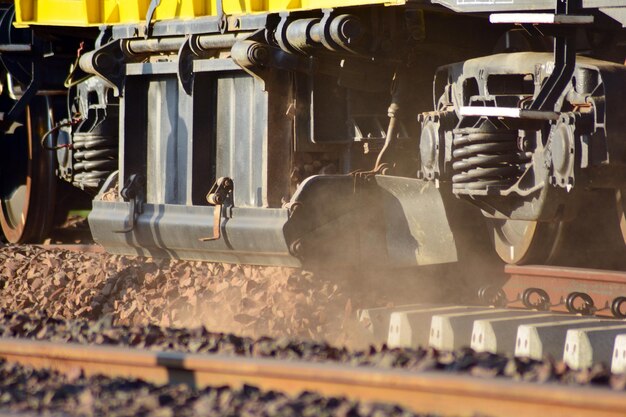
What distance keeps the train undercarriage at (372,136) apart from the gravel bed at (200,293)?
26 centimetres

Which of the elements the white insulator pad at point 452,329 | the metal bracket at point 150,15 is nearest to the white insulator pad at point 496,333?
the white insulator pad at point 452,329

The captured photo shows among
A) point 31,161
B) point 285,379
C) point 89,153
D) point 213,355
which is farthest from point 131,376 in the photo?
point 31,161

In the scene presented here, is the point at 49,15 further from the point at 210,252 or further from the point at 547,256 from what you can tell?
the point at 547,256

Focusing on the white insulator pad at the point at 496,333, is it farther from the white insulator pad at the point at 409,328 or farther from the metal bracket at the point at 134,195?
the metal bracket at the point at 134,195

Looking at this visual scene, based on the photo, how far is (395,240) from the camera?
7.01 metres

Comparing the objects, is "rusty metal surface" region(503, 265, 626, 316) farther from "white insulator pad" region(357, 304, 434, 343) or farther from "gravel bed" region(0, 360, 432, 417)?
"gravel bed" region(0, 360, 432, 417)

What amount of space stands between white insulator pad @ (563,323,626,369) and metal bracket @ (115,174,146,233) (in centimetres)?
349

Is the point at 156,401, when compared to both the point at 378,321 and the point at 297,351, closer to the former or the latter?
the point at 297,351

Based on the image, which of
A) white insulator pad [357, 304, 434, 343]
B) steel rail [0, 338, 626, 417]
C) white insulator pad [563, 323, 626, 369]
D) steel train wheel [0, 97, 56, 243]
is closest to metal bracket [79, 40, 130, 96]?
steel train wheel [0, 97, 56, 243]

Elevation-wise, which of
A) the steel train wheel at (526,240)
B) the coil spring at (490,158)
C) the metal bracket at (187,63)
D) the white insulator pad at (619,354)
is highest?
the metal bracket at (187,63)

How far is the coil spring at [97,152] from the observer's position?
8.77 m

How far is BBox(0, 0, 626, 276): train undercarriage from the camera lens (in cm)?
604

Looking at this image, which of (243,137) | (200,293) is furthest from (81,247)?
(243,137)

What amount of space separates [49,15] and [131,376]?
4.99m
